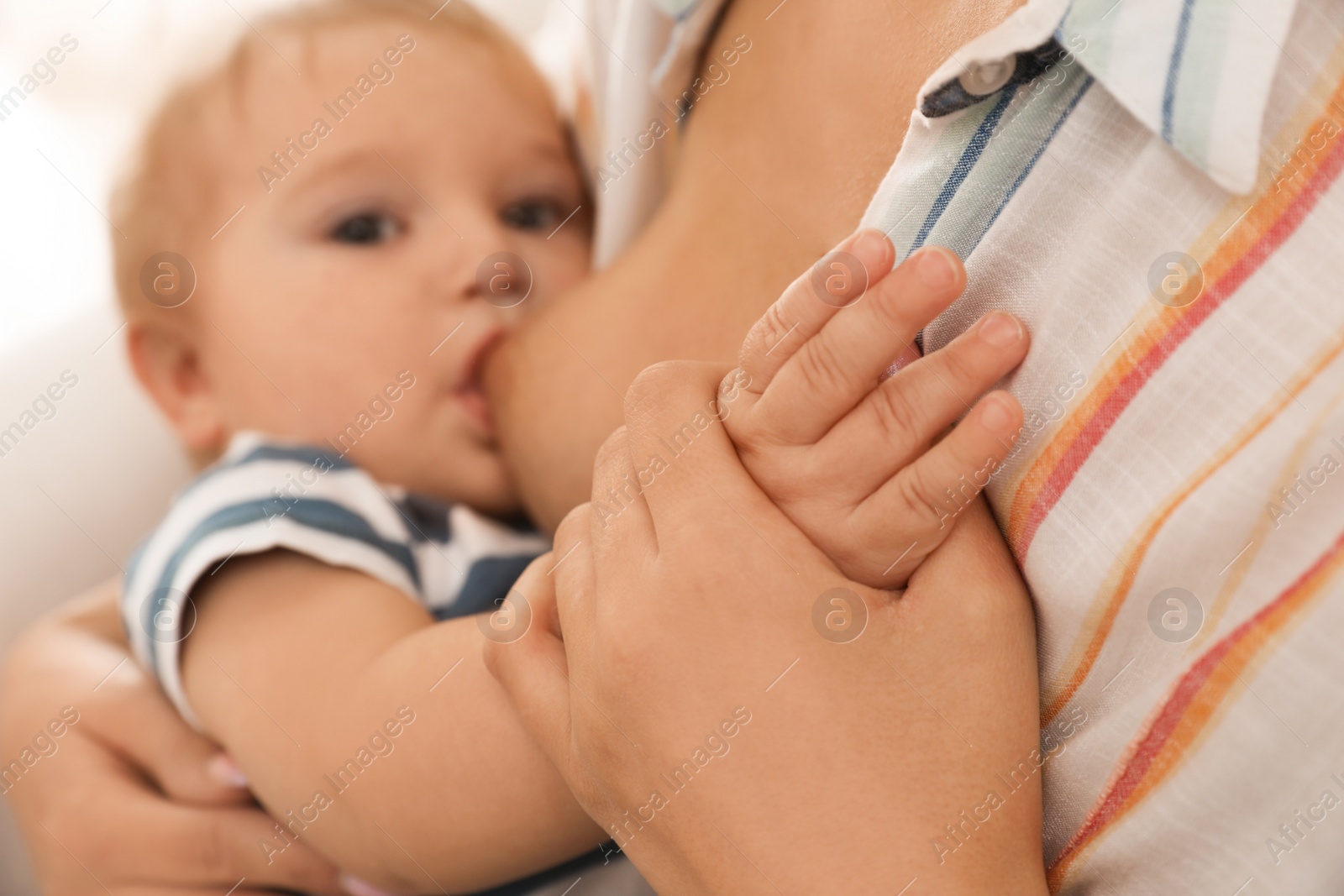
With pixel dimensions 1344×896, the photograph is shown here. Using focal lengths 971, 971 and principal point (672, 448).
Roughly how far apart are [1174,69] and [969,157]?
0.10 m

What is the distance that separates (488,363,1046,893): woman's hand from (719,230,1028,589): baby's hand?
2 centimetres

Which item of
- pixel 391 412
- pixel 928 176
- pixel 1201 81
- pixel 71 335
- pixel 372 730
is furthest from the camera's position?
pixel 71 335

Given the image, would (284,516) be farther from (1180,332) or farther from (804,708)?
(1180,332)

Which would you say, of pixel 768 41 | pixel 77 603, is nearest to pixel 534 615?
pixel 768 41

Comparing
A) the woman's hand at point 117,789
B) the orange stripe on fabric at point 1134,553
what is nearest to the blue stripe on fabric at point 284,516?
the woman's hand at point 117,789

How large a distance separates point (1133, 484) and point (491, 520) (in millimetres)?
709

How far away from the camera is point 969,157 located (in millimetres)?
482

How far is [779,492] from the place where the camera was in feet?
1.62

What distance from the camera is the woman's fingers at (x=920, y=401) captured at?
45 cm

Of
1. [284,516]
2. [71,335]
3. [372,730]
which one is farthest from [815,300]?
[71,335]

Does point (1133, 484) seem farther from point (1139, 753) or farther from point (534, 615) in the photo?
point (534, 615)

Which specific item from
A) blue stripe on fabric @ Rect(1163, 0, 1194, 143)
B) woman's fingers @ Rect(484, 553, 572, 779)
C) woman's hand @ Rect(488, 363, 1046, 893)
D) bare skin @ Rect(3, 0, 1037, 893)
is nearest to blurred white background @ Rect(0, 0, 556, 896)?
bare skin @ Rect(3, 0, 1037, 893)

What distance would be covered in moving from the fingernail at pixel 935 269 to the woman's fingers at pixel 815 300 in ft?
0.07

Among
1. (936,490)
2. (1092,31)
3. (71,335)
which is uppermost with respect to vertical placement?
(71,335)
